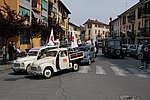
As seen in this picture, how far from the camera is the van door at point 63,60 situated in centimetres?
1580

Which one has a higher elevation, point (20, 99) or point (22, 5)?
point (22, 5)

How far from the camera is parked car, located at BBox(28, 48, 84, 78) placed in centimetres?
1448

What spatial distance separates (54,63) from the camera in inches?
603

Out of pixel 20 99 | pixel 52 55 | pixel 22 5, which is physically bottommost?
pixel 20 99

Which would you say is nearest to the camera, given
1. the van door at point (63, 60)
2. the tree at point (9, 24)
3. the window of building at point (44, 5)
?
the van door at point (63, 60)

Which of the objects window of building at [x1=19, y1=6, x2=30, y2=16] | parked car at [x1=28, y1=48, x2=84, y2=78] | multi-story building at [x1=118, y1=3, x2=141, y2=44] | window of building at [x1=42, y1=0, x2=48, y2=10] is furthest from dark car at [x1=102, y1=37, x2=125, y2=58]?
multi-story building at [x1=118, y1=3, x2=141, y2=44]

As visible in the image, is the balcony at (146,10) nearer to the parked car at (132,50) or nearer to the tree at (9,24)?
the parked car at (132,50)

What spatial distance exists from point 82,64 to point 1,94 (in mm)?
12442

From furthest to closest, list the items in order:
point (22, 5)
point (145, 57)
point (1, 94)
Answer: point (22, 5) < point (145, 57) < point (1, 94)

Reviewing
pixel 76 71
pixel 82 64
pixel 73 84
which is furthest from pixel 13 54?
pixel 73 84

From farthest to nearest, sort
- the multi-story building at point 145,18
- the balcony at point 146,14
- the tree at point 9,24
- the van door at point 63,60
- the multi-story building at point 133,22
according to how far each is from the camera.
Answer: the multi-story building at point 133,22, the multi-story building at point 145,18, the balcony at point 146,14, the tree at point 9,24, the van door at point 63,60

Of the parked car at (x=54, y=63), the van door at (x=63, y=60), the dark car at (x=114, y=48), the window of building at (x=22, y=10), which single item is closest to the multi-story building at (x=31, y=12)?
the window of building at (x=22, y=10)

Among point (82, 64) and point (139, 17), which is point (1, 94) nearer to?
point (82, 64)

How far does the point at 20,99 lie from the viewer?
29.8 ft
